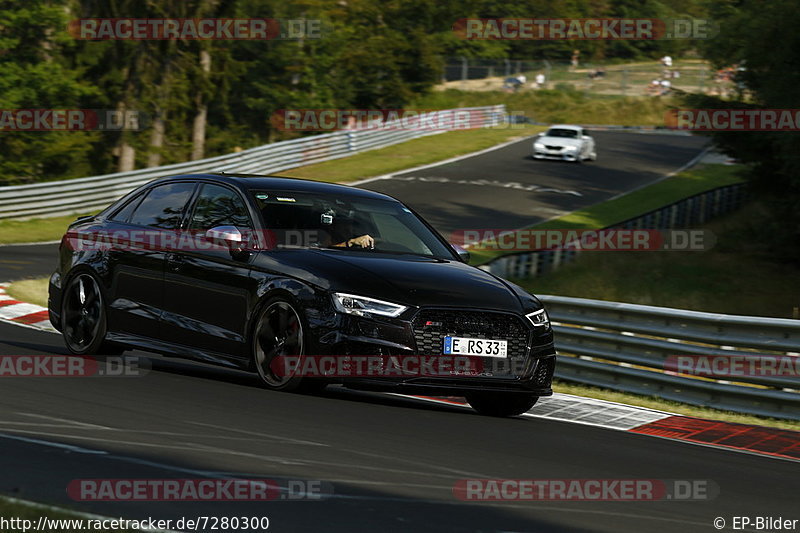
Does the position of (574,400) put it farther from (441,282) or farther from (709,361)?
(441,282)

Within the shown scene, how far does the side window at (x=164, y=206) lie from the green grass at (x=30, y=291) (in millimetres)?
6078

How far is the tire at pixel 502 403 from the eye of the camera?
9273 mm

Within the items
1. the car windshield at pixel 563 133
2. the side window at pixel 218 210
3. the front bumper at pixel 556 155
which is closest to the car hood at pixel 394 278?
the side window at pixel 218 210

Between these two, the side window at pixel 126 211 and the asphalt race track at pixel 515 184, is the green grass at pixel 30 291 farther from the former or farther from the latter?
the side window at pixel 126 211

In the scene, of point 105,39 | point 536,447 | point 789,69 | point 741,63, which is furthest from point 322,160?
point 536,447

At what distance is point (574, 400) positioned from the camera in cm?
1066

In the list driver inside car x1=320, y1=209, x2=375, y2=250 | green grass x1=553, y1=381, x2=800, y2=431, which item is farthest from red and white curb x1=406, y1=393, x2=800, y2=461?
driver inside car x1=320, y1=209, x2=375, y2=250

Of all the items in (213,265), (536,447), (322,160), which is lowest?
(322,160)

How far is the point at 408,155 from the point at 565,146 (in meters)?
6.38

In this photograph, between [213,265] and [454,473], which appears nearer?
[454,473]

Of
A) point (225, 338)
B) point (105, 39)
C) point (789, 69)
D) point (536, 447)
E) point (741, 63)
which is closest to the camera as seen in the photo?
point (536, 447)

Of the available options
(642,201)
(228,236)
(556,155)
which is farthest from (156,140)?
(228,236)

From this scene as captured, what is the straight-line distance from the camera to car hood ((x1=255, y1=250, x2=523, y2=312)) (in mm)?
8391

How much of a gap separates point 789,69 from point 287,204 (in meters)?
20.9
